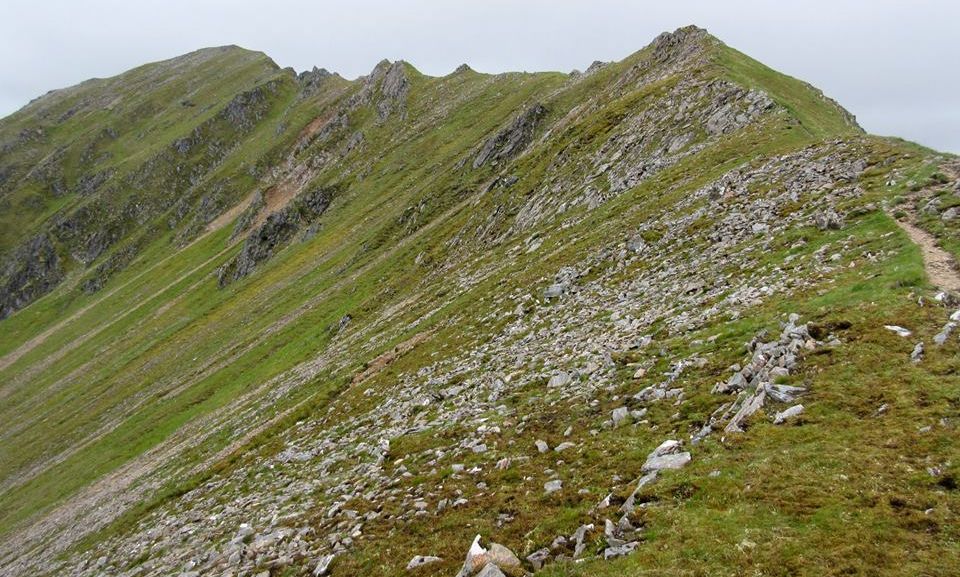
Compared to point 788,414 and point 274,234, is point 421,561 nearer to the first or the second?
point 788,414

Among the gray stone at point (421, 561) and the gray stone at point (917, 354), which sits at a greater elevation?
the gray stone at point (917, 354)

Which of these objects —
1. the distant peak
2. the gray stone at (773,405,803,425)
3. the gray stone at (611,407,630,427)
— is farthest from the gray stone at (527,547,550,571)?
the distant peak

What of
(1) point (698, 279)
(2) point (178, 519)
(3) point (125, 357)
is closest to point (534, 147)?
(1) point (698, 279)

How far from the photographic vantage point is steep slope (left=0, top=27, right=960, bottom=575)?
1257 cm

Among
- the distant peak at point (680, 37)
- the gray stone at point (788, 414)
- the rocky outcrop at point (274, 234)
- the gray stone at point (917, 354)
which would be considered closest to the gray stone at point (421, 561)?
the gray stone at point (788, 414)

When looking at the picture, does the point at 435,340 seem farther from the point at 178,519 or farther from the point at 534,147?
the point at 534,147

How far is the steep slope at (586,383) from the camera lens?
12.6 m

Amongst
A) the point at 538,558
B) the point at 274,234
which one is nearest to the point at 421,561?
the point at 538,558

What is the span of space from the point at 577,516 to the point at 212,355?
3047 inches

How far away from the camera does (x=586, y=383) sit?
22.1m

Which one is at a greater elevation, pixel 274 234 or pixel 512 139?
pixel 512 139

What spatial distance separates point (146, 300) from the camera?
13475 cm

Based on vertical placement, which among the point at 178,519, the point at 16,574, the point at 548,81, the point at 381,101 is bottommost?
the point at 16,574

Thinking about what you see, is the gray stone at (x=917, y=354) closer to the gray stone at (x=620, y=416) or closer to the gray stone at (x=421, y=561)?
the gray stone at (x=620, y=416)
